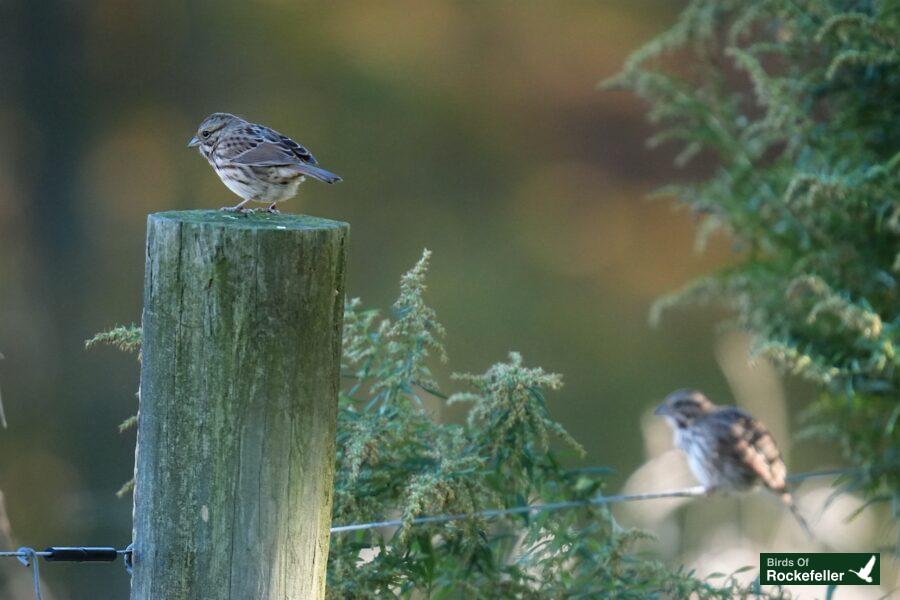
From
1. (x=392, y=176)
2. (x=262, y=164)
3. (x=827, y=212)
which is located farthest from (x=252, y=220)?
(x=392, y=176)

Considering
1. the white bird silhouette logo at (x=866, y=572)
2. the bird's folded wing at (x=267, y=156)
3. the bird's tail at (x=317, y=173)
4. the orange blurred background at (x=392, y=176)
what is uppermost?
the orange blurred background at (x=392, y=176)

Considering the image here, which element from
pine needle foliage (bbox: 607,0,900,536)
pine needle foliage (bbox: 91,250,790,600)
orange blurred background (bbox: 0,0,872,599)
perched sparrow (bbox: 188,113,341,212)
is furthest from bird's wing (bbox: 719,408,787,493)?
orange blurred background (bbox: 0,0,872,599)

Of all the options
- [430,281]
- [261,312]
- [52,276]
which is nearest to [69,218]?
[52,276]

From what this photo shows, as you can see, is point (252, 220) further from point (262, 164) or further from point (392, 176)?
point (392, 176)

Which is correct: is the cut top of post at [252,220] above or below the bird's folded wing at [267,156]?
below

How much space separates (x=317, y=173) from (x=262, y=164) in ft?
0.66

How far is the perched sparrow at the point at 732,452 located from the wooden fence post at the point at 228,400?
254 centimetres

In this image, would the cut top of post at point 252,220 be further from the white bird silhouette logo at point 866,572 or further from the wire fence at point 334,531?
the white bird silhouette logo at point 866,572

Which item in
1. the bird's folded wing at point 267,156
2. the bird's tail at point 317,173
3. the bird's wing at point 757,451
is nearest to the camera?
the bird's tail at point 317,173

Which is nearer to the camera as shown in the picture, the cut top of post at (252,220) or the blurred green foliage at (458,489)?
the cut top of post at (252,220)

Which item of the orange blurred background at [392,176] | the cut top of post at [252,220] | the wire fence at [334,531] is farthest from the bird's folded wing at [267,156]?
the orange blurred background at [392,176]

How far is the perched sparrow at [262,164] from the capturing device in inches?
126

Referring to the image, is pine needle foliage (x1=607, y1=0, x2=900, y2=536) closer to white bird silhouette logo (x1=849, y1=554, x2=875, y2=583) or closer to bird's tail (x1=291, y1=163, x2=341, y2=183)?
white bird silhouette logo (x1=849, y1=554, x2=875, y2=583)

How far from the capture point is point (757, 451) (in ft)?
14.1
